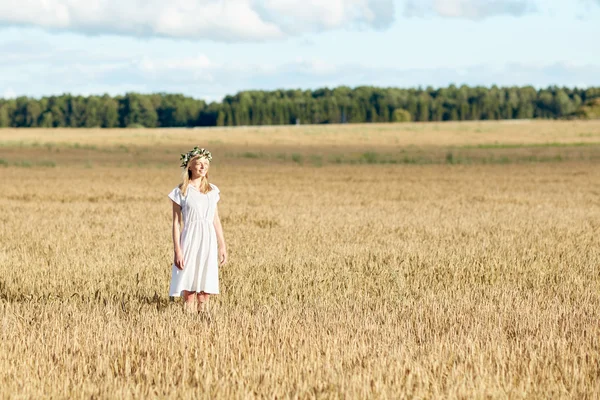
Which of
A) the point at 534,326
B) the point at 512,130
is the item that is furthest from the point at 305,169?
the point at 512,130

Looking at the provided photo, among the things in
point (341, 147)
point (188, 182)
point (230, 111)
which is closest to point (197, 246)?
point (188, 182)

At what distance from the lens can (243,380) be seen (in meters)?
5.37

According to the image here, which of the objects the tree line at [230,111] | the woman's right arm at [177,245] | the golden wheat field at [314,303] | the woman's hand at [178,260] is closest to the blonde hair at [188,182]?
the woman's right arm at [177,245]

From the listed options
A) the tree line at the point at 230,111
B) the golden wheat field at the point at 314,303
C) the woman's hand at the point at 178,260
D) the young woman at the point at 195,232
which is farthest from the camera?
the tree line at the point at 230,111

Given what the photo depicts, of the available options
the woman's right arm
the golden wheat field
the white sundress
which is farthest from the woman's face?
the golden wheat field

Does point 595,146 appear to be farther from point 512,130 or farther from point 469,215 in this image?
point 469,215

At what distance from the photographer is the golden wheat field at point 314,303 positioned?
547 cm

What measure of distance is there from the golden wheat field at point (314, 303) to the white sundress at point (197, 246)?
284 mm

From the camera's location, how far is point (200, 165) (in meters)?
7.48

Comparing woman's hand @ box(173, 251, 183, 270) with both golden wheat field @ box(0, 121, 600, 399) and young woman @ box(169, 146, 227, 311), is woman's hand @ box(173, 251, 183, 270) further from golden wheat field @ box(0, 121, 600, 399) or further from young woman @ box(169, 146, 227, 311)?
golden wheat field @ box(0, 121, 600, 399)

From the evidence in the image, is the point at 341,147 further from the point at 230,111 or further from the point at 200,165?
the point at 230,111

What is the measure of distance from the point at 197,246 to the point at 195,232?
5.0 inches

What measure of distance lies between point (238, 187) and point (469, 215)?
11313 millimetres

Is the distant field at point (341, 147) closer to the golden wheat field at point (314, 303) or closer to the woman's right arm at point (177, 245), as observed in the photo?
the golden wheat field at point (314, 303)
